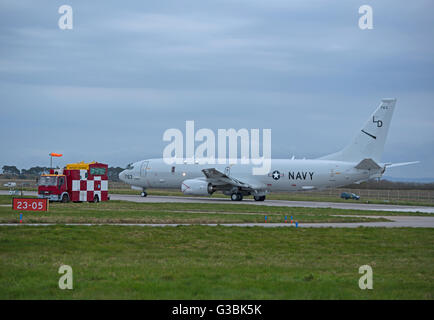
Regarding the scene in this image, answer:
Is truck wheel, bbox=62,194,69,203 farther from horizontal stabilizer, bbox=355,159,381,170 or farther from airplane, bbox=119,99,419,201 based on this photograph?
horizontal stabilizer, bbox=355,159,381,170

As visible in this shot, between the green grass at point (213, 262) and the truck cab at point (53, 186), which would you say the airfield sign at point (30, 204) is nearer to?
the truck cab at point (53, 186)

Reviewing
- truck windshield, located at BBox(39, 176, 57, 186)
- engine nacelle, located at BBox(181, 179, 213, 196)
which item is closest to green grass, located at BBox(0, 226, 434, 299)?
truck windshield, located at BBox(39, 176, 57, 186)

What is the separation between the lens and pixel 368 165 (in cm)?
5284

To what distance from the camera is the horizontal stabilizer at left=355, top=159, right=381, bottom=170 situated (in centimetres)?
5238

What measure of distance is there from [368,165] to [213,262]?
1533 inches

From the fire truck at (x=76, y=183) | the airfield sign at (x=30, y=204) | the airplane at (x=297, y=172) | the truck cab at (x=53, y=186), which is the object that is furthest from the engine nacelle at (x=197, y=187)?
the airfield sign at (x=30, y=204)

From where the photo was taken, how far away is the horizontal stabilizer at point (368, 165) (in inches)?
2062

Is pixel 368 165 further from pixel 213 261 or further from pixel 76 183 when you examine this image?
pixel 213 261

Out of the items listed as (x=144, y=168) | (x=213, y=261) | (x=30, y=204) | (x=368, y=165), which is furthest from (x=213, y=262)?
(x=144, y=168)

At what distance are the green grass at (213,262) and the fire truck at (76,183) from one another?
2102 centimetres

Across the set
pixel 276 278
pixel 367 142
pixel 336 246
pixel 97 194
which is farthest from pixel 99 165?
pixel 276 278
